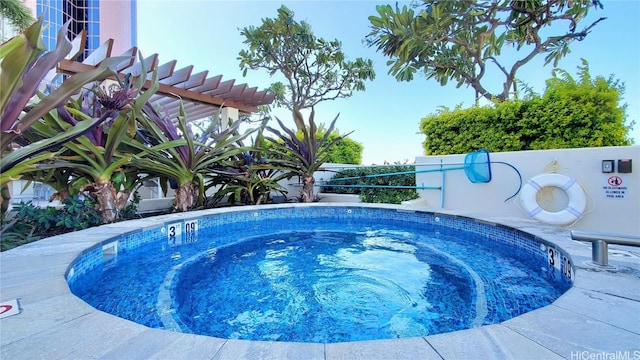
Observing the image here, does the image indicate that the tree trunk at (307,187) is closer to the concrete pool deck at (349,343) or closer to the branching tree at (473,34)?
the branching tree at (473,34)

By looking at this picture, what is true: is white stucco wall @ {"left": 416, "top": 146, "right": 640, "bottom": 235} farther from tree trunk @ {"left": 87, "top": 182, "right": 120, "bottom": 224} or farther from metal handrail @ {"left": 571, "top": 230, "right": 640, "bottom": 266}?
tree trunk @ {"left": 87, "top": 182, "right": 120, "bottom": 224}

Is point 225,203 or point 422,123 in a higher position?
point 422,123

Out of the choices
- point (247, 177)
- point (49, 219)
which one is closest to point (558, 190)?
point (247, 177)

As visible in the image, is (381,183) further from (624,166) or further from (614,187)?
(624,166)

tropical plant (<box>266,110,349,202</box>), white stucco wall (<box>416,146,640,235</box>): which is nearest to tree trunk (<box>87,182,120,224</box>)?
tropical plant (<box>266,110,349,202</box>)

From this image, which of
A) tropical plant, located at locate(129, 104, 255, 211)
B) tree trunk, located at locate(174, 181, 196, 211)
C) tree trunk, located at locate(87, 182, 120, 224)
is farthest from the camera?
tree trunk, located at locate(174, 181, 196, 211)

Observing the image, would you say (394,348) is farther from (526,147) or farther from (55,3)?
(55,3)

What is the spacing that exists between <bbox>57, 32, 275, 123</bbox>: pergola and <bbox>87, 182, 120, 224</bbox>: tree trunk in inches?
78.0

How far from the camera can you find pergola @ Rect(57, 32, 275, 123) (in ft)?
18.3

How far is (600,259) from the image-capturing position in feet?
6.45

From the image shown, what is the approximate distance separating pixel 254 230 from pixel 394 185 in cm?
356

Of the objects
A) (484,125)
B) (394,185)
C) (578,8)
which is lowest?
(394,185)

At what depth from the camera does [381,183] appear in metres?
6.86

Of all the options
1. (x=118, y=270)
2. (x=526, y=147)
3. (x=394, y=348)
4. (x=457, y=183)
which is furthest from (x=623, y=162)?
(x=118, y=270)
